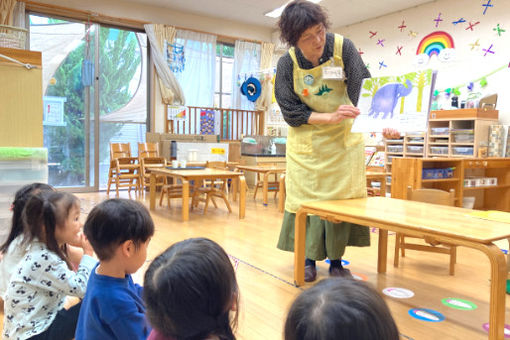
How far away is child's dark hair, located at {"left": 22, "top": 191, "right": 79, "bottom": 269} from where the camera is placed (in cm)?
152

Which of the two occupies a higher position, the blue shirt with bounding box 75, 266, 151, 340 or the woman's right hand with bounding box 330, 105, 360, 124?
the woman's right hand with bounding box 330, 105, 360, 124

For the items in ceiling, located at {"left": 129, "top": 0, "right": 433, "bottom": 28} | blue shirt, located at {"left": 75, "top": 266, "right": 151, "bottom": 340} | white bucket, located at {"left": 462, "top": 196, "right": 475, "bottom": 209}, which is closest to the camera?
blue shirt, located at {"left": 75, "top": 266, "right": 151, "bottom": 340}

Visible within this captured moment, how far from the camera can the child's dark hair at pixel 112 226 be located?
48.1 inches

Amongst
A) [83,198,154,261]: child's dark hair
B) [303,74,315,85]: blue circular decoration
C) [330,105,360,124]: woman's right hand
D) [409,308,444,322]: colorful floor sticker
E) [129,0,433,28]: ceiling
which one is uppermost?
[129,0,433,28]: ceiling

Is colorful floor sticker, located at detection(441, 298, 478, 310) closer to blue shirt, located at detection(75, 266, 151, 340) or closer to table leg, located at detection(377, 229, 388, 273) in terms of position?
table leg, located at detection(377, 229, 388, 273)

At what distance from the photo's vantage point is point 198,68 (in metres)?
8.14

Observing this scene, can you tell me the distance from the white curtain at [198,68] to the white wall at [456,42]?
10.3 feet

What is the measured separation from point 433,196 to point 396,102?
1069 mm

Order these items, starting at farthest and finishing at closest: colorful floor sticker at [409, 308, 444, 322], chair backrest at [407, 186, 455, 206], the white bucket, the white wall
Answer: the white wall
the white bucket
chair backrest at [407, 186, 455, 206]
colorful floor sticker at [409, 308, 444, 322]

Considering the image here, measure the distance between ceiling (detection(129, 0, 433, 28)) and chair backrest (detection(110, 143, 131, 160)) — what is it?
272cm

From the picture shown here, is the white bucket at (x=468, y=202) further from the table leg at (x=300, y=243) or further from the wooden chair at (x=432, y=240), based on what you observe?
the table leg at (x=300, y=243)

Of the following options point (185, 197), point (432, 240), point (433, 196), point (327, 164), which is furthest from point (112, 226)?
point (185, 197)

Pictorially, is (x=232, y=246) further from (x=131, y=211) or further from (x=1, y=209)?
(x=131, y=211)

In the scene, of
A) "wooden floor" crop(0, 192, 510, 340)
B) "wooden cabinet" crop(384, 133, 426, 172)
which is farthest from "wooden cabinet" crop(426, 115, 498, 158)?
"wooden floor" crop(0, 192, 510, 340)
